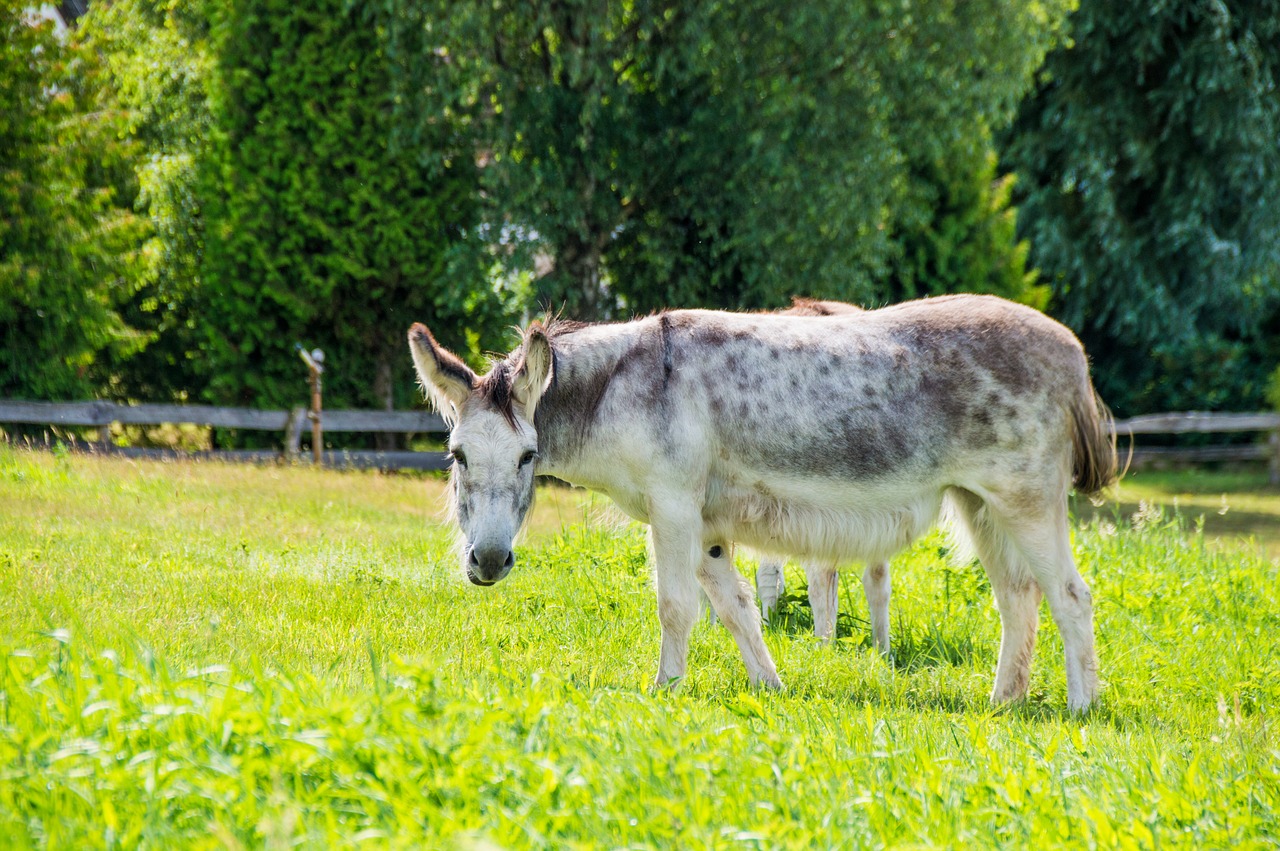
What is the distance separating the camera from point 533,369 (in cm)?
538

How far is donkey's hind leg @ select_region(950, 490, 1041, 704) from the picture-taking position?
238 inches

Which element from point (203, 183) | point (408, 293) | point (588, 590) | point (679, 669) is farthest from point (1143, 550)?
point (203, 183)

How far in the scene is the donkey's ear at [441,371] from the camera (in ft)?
17.5

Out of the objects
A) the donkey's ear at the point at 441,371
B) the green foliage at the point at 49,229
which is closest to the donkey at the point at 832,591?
the donkey's ear at the point at 441,371

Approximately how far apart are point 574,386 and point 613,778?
100 inches

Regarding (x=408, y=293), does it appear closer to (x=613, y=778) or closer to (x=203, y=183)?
(x=203, y=183)

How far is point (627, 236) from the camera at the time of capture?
17.9 metres

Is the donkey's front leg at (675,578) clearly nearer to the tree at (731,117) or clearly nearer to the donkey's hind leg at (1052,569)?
the donkey's hind leg at (1052,569)

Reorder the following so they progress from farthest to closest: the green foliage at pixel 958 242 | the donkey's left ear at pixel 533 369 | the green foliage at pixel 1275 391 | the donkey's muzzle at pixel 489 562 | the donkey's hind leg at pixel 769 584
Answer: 1. the green foliage at pixel 1275 391
2. the green foliage at pixel 958 242
3. the donkey's hind leg at pixel 769 584
4. the donkey's left ear at pixel 533 369
5. the donkey's muzzle at pixel 489 562

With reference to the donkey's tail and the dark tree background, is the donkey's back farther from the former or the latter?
the dark tree background

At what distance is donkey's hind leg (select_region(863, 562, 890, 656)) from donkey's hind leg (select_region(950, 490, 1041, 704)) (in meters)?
0.92

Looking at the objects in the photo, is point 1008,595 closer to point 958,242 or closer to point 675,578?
point 675,578

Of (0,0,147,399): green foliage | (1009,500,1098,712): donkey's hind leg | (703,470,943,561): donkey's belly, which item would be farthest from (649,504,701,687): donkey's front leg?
(0,0,147,399): green foliage

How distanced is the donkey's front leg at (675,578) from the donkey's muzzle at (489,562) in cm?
80
